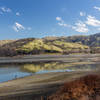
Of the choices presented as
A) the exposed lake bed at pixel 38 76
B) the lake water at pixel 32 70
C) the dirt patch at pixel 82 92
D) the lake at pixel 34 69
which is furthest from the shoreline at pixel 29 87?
the lake water at pixel 32 70

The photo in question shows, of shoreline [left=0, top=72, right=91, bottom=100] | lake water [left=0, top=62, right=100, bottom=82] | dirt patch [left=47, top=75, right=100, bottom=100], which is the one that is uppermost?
dirt patch [left=47, top=75, right=100, bottom=100]

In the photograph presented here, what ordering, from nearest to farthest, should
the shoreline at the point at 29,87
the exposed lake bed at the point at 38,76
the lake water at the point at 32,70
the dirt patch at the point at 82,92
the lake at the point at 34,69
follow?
1. the dirt patch at the point at 82,92
2. the shoreline at the point at 29,87
3. the exposed lake bed at the point at 38,76
4. the lake water at the point at 32,70
5. the lake at the point at 34,69

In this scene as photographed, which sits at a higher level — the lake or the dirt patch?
the dirt patch

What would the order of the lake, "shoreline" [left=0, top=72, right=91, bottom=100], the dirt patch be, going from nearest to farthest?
the dirt patch, "shoreline" [left=0, top=72, right=91, bottom=100], the lake

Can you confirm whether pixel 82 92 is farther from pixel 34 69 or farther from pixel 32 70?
pixel 34 69

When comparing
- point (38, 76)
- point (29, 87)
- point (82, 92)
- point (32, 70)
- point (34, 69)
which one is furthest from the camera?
point (34, 69)

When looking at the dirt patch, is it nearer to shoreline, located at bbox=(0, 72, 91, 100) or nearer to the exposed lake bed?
shoreline, located at bbox=(0, 72, 91, 100)

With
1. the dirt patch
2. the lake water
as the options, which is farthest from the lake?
the dirt patch

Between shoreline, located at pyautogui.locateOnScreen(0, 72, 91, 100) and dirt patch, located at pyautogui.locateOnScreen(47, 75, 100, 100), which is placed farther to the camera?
shoreline, located at pyautogui.locateOnScreen(0, 72, 91, 100)

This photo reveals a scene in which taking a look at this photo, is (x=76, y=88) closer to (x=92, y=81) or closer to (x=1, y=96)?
(x=92, y=81)

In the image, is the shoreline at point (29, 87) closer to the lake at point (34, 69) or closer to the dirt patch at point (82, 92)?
the dirt patch at point (82, 92)

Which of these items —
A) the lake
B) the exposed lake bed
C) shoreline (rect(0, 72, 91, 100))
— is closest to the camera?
shoreline (rect(0, 72, 91, 100))

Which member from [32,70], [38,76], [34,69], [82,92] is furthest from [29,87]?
[34,69]

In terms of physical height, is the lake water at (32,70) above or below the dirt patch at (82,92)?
below
